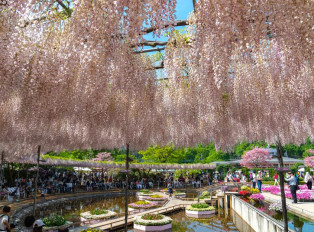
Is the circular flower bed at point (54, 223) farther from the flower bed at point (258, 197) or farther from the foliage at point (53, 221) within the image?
the flower bed at point (258, 197)

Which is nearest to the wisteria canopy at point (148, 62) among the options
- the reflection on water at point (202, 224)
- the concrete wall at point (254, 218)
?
the concrete wall at point (254, 218)

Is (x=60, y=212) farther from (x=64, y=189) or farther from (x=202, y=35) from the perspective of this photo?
(x=202, y=35)

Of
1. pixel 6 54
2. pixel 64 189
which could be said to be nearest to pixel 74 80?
pixel 6 54

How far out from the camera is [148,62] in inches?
301

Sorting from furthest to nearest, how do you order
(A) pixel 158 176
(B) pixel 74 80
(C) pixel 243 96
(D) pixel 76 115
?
(A) pixel 158 176 → (D) pixel 76 115 → (C) pixel 243 96 → (B) pixel 74 80

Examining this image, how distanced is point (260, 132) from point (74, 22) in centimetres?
1046

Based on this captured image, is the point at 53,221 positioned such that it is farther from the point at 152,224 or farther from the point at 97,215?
the point at 152,224

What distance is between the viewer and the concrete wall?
8.36m

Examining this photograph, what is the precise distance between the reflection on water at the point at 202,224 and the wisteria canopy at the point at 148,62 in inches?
210

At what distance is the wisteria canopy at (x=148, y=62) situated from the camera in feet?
9.09

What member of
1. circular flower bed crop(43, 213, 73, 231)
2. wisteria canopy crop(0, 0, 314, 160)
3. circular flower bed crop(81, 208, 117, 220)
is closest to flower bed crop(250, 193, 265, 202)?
wisteria canopy crop(0, 0, 314, 160)

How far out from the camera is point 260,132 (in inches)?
448

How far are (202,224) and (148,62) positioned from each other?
10181 mm

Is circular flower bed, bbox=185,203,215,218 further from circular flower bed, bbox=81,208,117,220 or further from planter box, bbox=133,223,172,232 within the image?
circular flower bed, bbox=81,208,117,220
